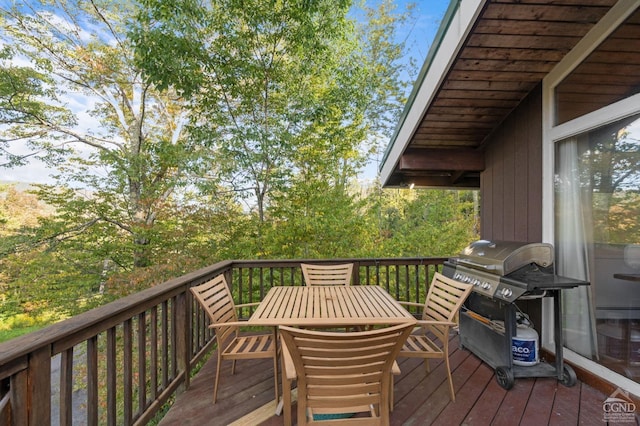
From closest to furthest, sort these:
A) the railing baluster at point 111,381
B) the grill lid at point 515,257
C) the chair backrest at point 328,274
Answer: the railing baluster at point 111,381 < the grill lid at point 515,257 < the chair backrest at point 328,274

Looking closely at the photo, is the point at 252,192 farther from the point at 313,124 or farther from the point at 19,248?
the point at 19,248

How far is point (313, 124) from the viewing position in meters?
6.17

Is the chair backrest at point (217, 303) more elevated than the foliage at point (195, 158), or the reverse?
the foliage at point (195, 158)

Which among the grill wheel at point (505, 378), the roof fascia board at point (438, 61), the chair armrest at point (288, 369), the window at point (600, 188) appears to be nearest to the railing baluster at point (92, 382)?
the chair armrest at point (288, 369)

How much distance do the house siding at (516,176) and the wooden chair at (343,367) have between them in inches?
89.4

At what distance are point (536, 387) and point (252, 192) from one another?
525 centimetres

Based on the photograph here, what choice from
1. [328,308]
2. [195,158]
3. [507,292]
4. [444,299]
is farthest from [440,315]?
[195,158]

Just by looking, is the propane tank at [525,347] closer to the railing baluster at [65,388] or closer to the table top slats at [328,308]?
the table top slats at [328,308]

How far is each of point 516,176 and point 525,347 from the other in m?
1.68

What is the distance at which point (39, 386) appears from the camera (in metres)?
1.08

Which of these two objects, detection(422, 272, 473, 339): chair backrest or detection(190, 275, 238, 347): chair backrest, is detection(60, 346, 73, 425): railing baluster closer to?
detection(190, 275, 238, 347): chair backrest

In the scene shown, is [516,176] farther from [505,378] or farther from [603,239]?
[505,378]

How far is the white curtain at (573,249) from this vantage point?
2295 millimetres

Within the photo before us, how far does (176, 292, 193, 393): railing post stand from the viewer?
7.70 ft
